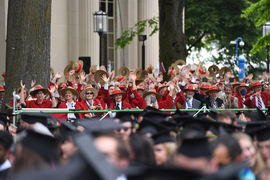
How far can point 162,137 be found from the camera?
4.88 metres

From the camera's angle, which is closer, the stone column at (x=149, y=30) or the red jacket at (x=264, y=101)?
the red jacket at (x=264, y=101)

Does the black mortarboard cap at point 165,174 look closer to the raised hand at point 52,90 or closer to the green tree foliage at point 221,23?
the raised hand at point 52,90

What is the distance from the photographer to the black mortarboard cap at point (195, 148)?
11.4 feet

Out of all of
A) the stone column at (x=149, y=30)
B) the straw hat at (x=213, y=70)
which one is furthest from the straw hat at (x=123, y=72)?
the stone column at (x=149, y=30)

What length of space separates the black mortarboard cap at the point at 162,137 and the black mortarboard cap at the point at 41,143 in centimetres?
106

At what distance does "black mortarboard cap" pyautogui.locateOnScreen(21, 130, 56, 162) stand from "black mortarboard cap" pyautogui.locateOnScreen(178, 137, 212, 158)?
4.33 ft

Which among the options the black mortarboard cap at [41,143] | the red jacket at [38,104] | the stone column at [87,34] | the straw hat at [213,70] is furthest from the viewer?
the stone column at [87,34]

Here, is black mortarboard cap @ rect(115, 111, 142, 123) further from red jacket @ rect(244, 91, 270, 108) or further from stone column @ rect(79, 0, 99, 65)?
stone column @ rect(79, 0, 99, 65)

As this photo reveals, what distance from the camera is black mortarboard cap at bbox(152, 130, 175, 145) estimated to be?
4766 mm

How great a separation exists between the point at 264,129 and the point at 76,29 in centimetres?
1555

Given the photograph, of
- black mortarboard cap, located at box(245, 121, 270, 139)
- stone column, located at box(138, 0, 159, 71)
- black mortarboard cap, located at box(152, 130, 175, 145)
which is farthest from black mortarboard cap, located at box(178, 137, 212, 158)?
stone column, located at box(138, 0, 159, 71)

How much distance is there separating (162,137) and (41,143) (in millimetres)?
1280

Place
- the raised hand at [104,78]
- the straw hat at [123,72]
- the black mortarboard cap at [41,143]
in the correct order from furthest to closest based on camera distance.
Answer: the straw hat at [123,72], the raised hand at [104,78], the black mortarboard cap at [41,143]

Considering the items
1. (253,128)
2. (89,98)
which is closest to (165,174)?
(253,128)
